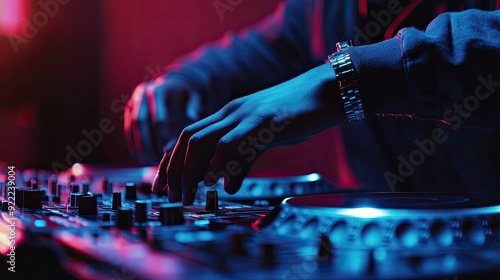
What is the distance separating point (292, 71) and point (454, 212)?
165cm

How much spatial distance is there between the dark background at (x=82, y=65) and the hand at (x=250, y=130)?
6.66ft

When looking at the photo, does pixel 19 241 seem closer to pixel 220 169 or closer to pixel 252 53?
pixel 220 169

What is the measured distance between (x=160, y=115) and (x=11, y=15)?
6.21ft

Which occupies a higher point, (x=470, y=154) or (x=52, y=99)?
(x=52, y=99)

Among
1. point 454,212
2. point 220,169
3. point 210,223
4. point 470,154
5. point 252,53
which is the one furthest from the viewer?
point 252,53

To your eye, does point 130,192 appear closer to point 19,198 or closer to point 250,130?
point 19,198

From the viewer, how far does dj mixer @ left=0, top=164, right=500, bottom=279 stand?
1.55 feet

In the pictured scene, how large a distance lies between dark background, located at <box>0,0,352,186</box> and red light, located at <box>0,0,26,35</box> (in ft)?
0.05

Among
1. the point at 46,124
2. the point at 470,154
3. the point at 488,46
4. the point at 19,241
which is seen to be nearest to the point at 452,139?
the point at 470,154

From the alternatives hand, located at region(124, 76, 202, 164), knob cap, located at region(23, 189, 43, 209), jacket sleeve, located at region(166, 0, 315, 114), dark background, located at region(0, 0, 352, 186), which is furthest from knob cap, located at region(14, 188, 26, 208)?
dark background, located at region(0, 0, 352, 186)

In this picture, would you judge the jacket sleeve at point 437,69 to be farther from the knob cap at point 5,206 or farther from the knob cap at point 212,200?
the knob cap at point 5,206

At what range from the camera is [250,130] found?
912 mm

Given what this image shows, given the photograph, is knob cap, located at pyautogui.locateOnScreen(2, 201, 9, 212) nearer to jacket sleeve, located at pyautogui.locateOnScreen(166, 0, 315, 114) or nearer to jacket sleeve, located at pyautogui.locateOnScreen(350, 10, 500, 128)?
jacket sleeve, located at pyautogui.locateOnScreen(350, 10, 500, 128)

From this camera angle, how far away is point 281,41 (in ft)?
7.23
